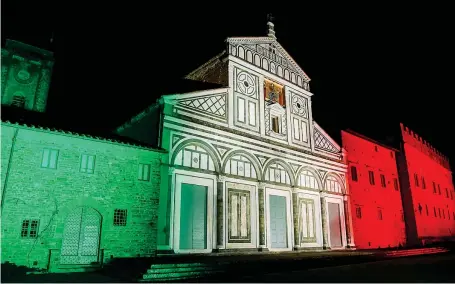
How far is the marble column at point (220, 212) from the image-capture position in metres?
17.0

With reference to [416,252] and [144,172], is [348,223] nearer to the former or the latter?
[416,252]

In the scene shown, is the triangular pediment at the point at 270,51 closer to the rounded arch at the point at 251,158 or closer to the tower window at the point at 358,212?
the rounded arch at the point at 251,158

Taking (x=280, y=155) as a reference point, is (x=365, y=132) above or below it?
above

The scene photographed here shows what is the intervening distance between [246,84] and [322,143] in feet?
26.8

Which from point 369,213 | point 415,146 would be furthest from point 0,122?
point 415,146

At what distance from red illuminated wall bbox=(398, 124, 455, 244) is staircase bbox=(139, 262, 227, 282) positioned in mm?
24638

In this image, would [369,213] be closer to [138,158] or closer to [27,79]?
[138,158]

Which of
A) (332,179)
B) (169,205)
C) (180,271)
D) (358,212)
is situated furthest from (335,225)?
(180,271)

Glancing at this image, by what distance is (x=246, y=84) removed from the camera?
21156 mm

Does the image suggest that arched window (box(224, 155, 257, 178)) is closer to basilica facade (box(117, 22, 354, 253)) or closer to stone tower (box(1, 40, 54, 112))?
basilica facade (box(117, 22, 354, 253))

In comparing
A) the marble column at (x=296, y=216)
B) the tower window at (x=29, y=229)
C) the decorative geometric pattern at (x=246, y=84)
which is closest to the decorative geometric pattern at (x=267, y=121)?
the decorative geometric pattern at (x=246, y=84)

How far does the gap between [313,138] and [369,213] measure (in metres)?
8.11

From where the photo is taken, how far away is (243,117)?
66.7ft

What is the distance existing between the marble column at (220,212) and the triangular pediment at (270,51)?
8511mm
